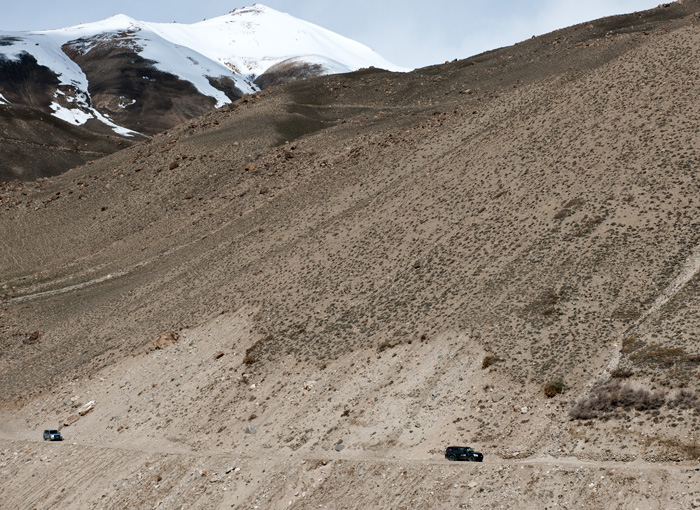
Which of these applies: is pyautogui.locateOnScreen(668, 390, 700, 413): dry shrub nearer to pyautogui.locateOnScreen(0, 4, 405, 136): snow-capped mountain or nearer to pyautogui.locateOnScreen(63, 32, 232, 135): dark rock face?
pyautogui.locateOnScreen(0, 4, 405, 136): snow-capped mountain

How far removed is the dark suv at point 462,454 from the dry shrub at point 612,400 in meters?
2.70

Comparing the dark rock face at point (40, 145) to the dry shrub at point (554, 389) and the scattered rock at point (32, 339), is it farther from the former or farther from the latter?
the dry shrub at point (554, 389)

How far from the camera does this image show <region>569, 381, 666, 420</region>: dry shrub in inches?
736

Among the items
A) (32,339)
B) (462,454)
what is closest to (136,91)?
(32,339)

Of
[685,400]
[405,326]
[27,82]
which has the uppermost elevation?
[27,82]

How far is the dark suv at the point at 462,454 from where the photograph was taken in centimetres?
1876

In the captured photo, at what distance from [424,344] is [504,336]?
2647mm

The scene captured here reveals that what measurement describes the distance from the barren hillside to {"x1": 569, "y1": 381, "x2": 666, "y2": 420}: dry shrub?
0.17ft

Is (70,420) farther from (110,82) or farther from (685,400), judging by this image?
(110,82)

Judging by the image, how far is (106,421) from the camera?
28094 millimetres

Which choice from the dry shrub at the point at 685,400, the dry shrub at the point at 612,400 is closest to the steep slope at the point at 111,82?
the dry shrub at the point at 612,400

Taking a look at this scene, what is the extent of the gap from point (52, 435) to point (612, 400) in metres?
19.1

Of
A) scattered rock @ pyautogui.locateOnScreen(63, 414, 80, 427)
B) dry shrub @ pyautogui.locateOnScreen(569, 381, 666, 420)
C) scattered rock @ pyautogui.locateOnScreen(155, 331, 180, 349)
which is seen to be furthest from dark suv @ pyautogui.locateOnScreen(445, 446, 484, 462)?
scattered rock @ pyautogui.locateOnScreen(63, 414, 80, 427)

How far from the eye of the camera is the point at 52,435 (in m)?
27.7
